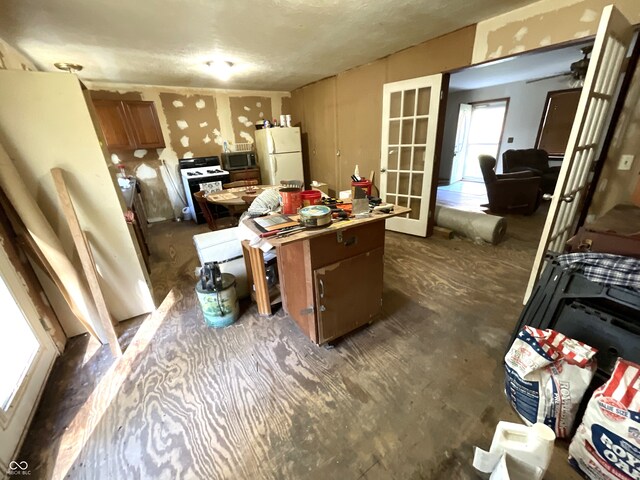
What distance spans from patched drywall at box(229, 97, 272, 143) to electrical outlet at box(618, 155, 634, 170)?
16.5ft

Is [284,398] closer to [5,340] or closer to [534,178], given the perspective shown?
[5,340]

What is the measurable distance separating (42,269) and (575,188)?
3877 millimetres

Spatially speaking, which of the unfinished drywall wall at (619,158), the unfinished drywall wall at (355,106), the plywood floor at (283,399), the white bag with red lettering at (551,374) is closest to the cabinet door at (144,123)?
the unfinished drywall wall at (355,106)

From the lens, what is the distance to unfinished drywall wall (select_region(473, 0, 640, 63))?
1.83 metres

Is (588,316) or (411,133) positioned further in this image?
(411,133)

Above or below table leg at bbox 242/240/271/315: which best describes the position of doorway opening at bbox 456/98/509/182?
above

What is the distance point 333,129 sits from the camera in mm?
4422

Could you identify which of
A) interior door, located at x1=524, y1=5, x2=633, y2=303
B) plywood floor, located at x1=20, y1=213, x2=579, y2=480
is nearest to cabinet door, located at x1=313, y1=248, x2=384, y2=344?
plywood floor, located at x1=20, y1=213, x2=579, y2=480

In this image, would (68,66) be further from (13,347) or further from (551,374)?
(551,374)

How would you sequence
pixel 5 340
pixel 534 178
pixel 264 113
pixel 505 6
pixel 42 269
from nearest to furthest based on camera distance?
pixel 5 340
pixel 42 269
pixel 505 6
pixel 534 178
pixel 264 113

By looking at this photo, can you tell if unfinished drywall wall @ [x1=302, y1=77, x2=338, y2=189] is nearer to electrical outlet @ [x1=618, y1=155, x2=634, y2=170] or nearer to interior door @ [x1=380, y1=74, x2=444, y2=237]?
interior door @ [x1=380, y1=74, x2=444, y2=237]

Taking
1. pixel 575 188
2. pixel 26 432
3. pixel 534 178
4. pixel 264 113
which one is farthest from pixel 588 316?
pixel 264 113

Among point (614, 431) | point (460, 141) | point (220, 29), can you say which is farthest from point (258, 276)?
point (460, 141)

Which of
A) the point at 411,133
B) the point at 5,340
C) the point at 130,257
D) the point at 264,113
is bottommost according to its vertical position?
the point at 5,340
